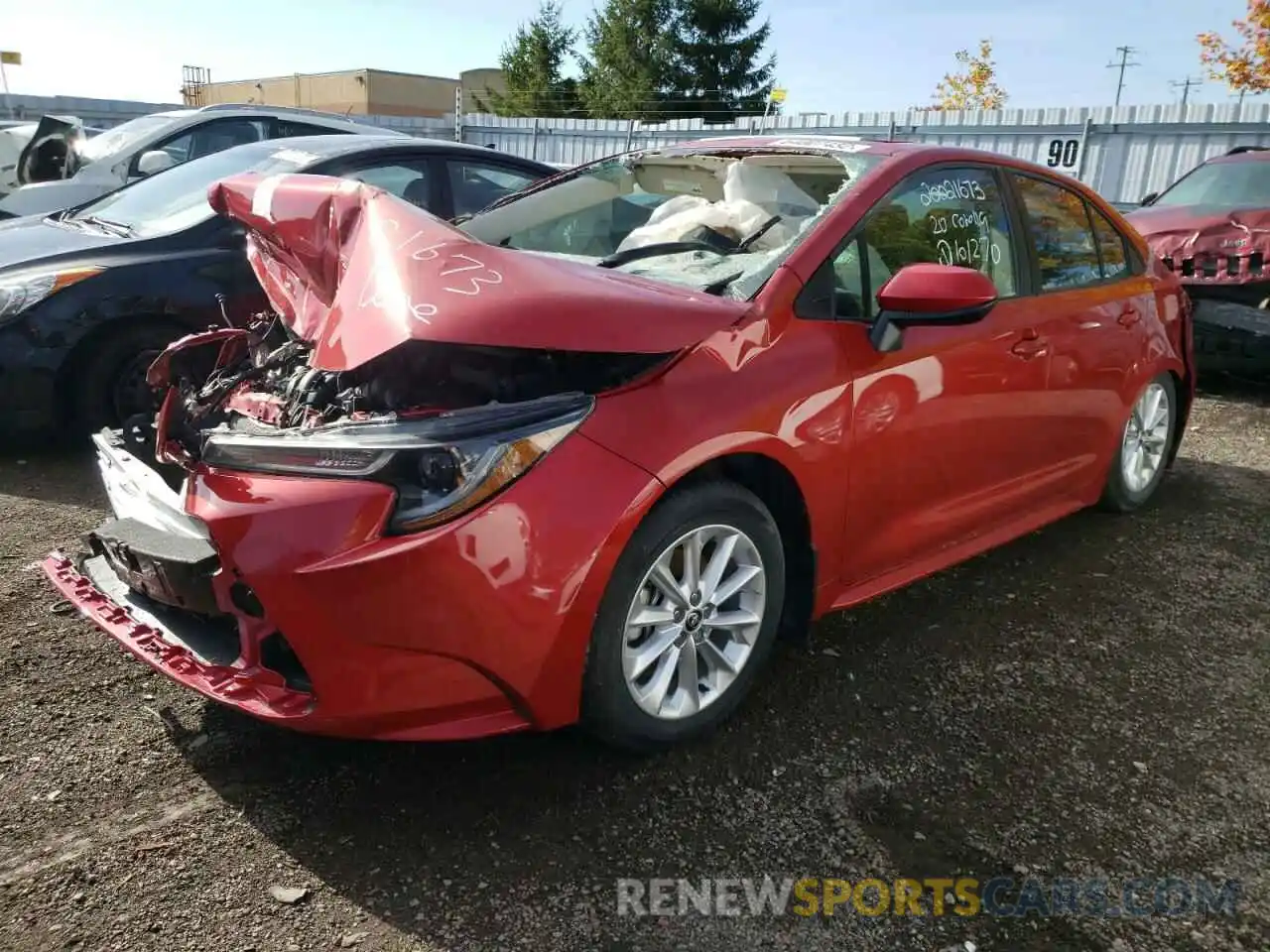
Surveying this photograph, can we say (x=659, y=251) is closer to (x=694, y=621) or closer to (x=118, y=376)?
(x=694, y=621)

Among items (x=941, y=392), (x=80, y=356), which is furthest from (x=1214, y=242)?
(x=80, y=356)

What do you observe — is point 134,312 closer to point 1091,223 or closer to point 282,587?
point 282,587

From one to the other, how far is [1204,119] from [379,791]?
14.6 metres

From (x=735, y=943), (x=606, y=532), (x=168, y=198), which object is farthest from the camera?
(x=168, y=198)

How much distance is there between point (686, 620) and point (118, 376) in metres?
3.50

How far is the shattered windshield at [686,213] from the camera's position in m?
2.97

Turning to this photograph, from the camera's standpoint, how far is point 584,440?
7.39 ft

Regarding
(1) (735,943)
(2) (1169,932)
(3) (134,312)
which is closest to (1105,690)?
(2) (1169,932)

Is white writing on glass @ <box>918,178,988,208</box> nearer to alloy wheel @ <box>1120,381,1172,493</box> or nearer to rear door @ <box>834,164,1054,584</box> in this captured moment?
rear door @ <box>834,164,1054,584</box>

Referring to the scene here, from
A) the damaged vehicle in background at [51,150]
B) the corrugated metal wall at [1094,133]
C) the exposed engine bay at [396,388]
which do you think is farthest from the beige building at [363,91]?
the exposed engine bay at [396,388]

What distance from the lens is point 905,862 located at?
2.26 m

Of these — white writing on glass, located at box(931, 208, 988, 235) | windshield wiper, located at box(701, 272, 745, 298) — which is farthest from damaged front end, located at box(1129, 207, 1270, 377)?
windshield wiper, located at box(701, 272, 745, 298)

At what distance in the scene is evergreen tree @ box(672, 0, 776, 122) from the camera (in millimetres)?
33531

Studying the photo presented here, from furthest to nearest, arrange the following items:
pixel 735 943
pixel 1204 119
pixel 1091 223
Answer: pixel 1204 119 → pixel 1091 223 → pixel 735 943
